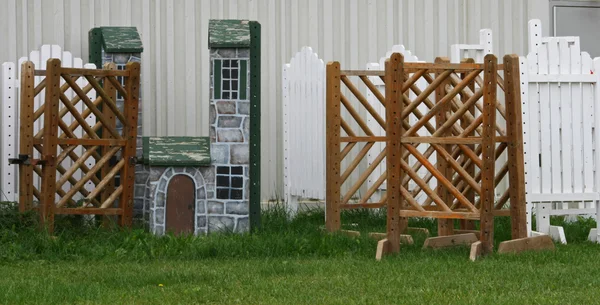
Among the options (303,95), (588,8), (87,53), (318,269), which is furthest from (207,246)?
(588,8)

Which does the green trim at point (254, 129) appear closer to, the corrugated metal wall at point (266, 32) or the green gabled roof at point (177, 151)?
the green gabled roof at point (177, 151)

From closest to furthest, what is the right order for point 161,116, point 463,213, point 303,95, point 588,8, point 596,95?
point 463,213 < point 596,95 < point 303,95 < point 161,116 < point 588,8

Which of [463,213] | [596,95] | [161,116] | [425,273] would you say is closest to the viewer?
[425,273]

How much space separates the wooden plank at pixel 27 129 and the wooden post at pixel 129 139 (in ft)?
3.02

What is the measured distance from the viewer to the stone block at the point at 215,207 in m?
10.8

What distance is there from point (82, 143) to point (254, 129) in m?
1.65

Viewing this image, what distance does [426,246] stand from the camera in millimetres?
9688

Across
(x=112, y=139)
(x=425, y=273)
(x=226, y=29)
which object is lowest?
(x=425, y=273)

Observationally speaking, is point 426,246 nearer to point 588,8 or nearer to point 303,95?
point 303,95

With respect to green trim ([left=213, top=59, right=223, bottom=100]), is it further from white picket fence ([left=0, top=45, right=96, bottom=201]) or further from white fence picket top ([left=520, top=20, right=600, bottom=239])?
white fence picket top ([left=520, top=20, right=600, bottom=239])

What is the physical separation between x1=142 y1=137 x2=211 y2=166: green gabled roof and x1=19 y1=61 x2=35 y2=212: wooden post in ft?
3.79

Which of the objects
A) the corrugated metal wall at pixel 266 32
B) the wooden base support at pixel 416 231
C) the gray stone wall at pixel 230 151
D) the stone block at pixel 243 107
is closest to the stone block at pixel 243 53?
the gray stone wall at pixel 230 151

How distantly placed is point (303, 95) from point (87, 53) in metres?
2.68

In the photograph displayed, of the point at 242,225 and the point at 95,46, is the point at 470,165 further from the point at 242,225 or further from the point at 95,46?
the point at 95,46
